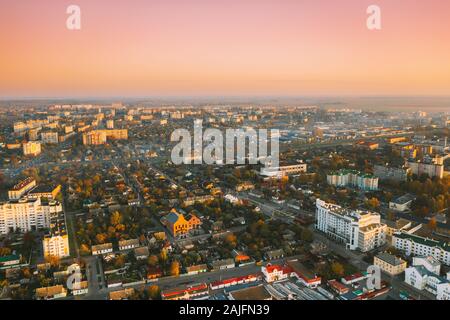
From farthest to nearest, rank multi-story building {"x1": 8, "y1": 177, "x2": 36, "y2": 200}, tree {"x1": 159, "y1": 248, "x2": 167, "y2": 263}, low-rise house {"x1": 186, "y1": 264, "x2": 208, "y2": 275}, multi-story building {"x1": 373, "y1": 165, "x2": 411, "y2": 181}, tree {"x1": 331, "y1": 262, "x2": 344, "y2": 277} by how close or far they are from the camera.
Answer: multi-story building {"x1": 373, "y1": 165, "x2": 411, "y2": 181} < multi-story building {"x1": 8, "y1": 177, "x2": 36, "y2": 200} < tree {"x1": 159, "y1": 248, "x2": 167, "y2": 263} < low-rise house {"x1": 186, "y1": 264, "x2": 208, "y2": 275} < tree {"x1": 331, "y1": 262, "x2": 344, "y2": 277}

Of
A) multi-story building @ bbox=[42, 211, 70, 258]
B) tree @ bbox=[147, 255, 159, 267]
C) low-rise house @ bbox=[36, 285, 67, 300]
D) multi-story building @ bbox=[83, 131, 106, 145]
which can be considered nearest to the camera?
low-rise house @ bbox=[36, 285, 67, 300]

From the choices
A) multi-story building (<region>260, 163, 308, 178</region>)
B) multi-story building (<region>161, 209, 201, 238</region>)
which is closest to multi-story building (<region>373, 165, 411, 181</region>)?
multi-story building (<region>260, 163, 308, 178</region>)

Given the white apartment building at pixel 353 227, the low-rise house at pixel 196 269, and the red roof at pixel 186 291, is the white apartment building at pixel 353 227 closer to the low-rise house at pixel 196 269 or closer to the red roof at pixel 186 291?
the low-rise house at pixel 196 269

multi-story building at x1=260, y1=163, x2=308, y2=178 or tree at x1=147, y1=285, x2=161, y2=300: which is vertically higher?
multi-story building at x1=260, y1=163, x2=308, y2=178

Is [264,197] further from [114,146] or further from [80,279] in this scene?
[114,146]

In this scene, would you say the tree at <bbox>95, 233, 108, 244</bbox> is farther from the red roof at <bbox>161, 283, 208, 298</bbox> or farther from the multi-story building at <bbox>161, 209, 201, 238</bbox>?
the red roof at <bbox>161, 283, 208, 298</bbox>

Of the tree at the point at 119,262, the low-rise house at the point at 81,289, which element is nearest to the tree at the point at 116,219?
the tree at the point at 119,262
